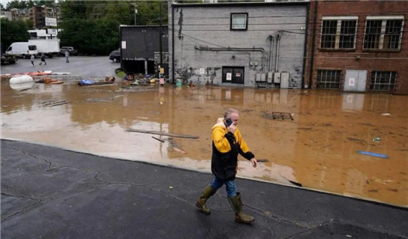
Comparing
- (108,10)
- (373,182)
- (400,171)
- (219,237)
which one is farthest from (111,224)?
(108,10)

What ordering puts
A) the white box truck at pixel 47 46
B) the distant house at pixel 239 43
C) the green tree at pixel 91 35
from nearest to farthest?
the distant house at pixel 239 43 → the white box truck at pixel 47 46 → the green tree at pixel 91 35

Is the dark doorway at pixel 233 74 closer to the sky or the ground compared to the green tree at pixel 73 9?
closer to the ground

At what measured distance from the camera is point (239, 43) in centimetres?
2691

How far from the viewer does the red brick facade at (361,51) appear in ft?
76.6

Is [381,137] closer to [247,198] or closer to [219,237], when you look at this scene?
[247,198]

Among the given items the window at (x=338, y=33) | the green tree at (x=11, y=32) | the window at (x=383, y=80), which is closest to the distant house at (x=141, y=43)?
the window at (x=338, y=33)

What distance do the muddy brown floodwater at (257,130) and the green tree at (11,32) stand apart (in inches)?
1816

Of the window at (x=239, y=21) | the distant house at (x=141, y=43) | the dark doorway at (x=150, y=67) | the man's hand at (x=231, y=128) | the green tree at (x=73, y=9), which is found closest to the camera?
the man's hand at (x=231, y=128)

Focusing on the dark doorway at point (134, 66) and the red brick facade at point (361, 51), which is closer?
the red brick facade at point (361, 51)

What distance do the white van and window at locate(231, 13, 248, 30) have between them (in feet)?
131

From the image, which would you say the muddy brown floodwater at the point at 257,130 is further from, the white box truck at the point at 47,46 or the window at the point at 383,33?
the white box truck at the point at 47,46

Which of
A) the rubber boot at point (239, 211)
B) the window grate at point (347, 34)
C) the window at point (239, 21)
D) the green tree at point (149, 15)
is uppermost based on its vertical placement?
the green tree at point (149, 15)

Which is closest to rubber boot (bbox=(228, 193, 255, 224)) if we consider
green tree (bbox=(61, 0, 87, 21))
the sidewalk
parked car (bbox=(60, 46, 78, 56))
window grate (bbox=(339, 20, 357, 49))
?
the sidewalk

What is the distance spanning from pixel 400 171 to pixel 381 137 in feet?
12.2
